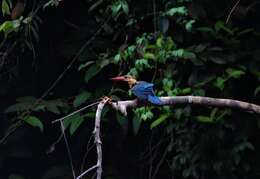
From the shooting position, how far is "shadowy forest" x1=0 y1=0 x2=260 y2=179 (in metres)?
2.74

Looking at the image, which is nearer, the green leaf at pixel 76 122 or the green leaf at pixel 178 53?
the green leaf at pixel 178 53

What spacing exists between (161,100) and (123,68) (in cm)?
80

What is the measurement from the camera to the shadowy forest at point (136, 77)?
8.98 ft

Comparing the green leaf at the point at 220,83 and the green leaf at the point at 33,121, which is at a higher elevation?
the green leaf at the point at 220,83

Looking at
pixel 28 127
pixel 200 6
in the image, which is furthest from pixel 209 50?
pixel 28 127

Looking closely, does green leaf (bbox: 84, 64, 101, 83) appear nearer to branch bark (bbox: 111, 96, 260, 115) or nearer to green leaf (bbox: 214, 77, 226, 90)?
green leaf (bbox: 214, 77, 226, 90)

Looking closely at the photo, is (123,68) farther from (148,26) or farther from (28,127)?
(28,127)

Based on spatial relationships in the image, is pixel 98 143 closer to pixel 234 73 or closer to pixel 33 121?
pixel 234 73

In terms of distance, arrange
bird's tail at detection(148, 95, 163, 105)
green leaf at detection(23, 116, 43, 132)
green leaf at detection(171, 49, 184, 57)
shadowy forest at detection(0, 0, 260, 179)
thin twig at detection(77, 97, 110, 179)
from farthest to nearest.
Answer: green leaf at detection(23, 116, 43, 132) < shadowy forest at detection(0, 0, 260, 179) < green leaf at detection(171, 49, 184, 57) < bird's tail at detection(148, 95, 163, 105) < thin twig at detection(77, 97, 110, 179)

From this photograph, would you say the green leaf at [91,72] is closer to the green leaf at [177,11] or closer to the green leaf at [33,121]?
the green leaf at [33,121]

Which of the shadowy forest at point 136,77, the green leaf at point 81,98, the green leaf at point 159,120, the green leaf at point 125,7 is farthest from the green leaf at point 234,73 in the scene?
the green leaf at point 81,98

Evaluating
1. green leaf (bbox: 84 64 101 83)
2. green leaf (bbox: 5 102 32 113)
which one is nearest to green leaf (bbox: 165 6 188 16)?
green leaf (bbox: 84 64 101 83)

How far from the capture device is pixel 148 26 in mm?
2945

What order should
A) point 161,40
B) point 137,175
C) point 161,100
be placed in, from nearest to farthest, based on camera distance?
1. point 161,100
2. point 161,40
3. point 137,175
